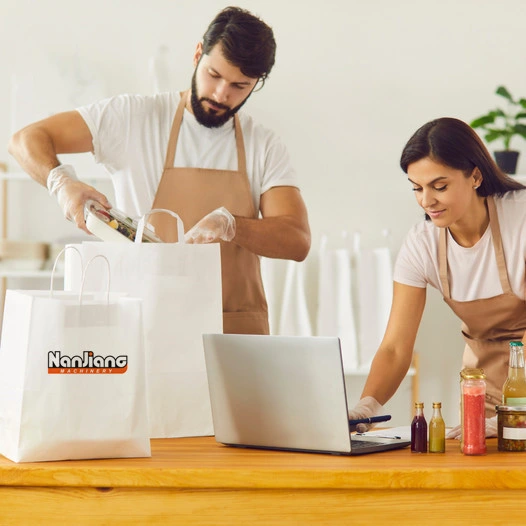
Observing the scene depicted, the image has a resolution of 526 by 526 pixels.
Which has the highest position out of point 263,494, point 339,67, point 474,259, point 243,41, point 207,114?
point 339,67

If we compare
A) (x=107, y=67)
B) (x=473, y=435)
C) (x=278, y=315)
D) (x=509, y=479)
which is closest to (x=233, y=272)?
(x=473, y=435)

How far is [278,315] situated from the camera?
3.46 meters

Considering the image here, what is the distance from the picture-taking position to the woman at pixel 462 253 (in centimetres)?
187

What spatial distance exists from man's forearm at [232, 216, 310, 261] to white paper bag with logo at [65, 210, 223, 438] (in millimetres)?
359

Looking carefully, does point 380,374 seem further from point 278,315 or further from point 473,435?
point 278,315

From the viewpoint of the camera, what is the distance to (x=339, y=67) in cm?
366

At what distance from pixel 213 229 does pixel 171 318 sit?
30cm

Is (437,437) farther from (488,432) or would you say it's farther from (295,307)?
(295,307)

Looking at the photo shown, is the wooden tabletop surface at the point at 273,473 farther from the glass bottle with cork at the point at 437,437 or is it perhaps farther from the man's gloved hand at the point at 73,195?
the man's gloved hand at the point at 73,195

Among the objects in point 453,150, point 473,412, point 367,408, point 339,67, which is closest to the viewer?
point 473,412

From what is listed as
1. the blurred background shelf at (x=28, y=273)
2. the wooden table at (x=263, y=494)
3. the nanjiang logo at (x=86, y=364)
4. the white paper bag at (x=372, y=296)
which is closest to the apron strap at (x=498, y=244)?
the wooden table at (x=263, y=494)

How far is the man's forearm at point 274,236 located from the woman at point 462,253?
251mm

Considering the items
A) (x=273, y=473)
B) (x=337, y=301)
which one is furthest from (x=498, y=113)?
(x=273, y=473)

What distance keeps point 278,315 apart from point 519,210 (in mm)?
1651
